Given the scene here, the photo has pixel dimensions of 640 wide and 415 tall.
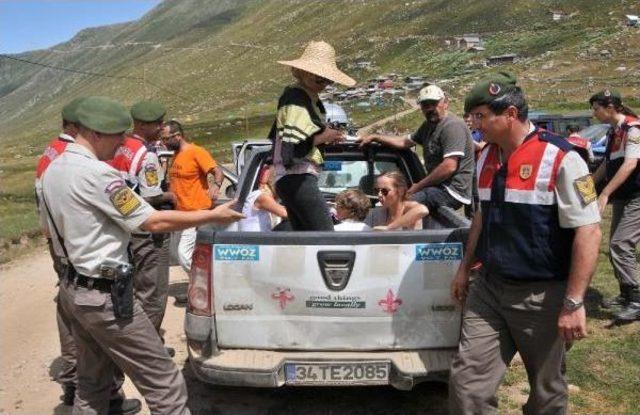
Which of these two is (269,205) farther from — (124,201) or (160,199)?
(124,201)

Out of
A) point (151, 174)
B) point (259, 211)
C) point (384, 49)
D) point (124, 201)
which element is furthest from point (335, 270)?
point (384, 49)

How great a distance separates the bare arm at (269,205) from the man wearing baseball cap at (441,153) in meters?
1.12

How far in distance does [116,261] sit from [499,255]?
2031 millimetres

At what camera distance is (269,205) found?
545cm

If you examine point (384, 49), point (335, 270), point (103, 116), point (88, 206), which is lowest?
point (335, 270)

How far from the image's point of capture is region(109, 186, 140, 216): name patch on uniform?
3.49 meters

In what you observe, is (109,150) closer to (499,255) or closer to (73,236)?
(73,236)

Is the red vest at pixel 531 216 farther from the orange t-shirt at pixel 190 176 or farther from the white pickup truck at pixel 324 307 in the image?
the orange t-shirt at pixel 190 176

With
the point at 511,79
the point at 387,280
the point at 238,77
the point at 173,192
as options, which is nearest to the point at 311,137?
the point at 387,280

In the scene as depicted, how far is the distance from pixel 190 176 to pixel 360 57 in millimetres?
106830

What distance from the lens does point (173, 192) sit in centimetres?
676

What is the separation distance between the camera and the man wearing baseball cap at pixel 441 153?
18.8 feet

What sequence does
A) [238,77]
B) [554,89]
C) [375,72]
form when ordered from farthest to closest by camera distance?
[238,77], [375,72], [554,89]

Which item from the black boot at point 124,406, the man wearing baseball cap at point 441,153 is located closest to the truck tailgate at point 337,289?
the black boot at point 124,406
